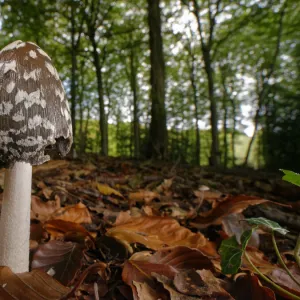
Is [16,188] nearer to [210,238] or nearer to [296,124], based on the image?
[210,238]

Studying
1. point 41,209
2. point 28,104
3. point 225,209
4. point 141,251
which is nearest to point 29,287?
point 141,251

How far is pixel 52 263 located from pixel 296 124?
7.67 m

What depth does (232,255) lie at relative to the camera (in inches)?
56.2

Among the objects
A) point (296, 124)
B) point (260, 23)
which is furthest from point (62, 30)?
point (296, 124)

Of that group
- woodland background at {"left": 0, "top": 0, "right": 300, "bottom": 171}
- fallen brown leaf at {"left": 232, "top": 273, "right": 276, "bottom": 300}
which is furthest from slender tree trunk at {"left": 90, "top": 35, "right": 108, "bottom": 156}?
fallen brown leaf at {"left": 232, "top": 273, "right": 276, "bottom": 300}

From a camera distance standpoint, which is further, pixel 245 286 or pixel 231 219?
pixel 231 219

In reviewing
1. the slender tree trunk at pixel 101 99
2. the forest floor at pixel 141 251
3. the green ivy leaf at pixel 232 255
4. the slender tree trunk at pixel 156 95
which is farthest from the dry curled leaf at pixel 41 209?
the slender tree trunk at pixel 101 99

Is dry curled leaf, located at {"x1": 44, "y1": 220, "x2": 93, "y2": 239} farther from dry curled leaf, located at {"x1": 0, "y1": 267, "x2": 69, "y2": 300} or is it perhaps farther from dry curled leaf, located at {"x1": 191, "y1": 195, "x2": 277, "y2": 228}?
dry curled leaf, located at {"x1": 191, "y1": 195, "x2": 277, "y2": 228}

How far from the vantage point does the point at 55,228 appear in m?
2.02

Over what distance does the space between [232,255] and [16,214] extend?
1151 millimetres

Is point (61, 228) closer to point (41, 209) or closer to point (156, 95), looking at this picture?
point (41, 209)

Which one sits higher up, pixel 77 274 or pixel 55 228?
pixel 55 228

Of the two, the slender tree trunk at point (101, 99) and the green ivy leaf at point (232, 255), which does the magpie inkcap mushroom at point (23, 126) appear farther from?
the slender tree trunk at point (101, 99)

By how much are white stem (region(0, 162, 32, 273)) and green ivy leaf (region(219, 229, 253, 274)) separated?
104 cm
